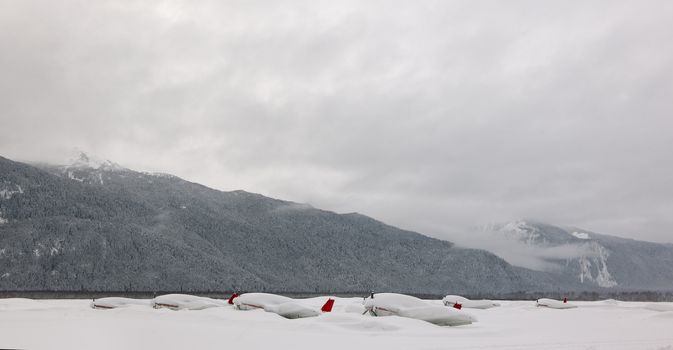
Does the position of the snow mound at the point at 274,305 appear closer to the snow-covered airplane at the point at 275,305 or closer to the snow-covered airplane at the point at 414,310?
the snow-covered airplane at the point at 275,305

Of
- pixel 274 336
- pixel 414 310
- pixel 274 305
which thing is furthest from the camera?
pixel 274 305

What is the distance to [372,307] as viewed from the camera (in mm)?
31406

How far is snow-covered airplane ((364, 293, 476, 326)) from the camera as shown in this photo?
88.5 feet

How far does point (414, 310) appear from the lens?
93.7 feet

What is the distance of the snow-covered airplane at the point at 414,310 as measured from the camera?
26969 millimetres

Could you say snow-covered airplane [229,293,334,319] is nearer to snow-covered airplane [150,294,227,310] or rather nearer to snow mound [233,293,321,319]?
snow mound [233,293,321,319]

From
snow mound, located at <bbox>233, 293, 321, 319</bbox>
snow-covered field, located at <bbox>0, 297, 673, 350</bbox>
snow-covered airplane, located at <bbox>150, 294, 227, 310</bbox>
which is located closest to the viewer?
snow-covered field, located at <bbox>0, 297, 673, 350</bbox>

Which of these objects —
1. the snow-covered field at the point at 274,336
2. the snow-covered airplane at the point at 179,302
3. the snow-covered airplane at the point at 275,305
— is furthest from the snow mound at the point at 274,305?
the snow-covered field at the point at 274,336

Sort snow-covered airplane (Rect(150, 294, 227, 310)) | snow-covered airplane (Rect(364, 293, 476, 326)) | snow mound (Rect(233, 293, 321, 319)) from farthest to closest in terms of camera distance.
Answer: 1. snow-covered airplane (Rect(150, 294, 227, 310))
2. snow mound (Rect(233, 293, 321, 319))
3. snow-covered airplane (Rect(364, 293, 476, 326))

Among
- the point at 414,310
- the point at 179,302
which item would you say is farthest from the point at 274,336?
the point at 179,302

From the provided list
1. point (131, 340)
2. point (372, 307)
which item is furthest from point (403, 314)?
point (131, 340)

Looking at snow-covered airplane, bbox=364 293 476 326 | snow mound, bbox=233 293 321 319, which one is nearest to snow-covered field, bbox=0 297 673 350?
snow-covered airplane, bbox=364 293 476 326

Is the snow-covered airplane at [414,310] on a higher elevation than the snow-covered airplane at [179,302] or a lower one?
higher

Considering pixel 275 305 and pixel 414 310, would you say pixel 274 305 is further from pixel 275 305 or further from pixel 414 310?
pixel 414 310
